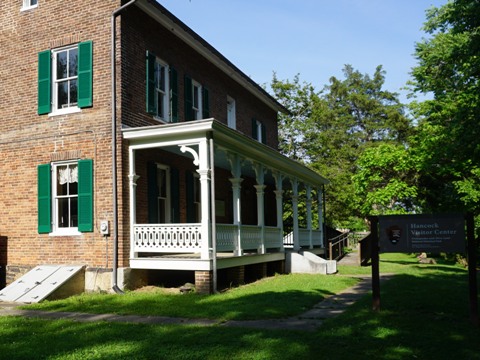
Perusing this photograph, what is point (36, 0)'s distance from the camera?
48.0 feet

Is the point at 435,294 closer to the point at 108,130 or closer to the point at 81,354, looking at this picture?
the point at 81,354

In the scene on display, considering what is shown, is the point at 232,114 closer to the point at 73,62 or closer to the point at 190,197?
the point at 190,197

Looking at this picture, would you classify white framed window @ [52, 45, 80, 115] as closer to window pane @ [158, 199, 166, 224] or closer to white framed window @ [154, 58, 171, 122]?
white framed window @ [154, 58, 171, 122]

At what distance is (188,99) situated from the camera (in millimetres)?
16234

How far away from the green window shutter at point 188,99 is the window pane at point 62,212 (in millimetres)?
4712

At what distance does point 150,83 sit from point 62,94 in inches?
94.3

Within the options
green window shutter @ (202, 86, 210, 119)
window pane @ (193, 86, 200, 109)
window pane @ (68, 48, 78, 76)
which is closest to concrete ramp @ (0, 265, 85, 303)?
window pane @ (68, 48, 78, 76)

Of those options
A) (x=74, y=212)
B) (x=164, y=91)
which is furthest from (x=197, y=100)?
(x=74, y=212)

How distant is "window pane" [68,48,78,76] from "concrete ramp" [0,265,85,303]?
A: 204 inches

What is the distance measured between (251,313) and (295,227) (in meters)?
10.0

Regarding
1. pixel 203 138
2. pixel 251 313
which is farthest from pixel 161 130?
pixel 251 313

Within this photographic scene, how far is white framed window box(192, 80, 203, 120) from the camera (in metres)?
16.9

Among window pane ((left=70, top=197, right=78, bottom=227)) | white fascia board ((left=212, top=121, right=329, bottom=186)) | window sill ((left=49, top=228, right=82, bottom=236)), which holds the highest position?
white fascia board ((left=212, top=121, right=329, bottom=186))

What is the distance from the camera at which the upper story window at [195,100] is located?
53.2 feet
